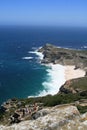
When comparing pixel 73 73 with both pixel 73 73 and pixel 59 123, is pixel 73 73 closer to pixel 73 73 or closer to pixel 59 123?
pixel 73 73

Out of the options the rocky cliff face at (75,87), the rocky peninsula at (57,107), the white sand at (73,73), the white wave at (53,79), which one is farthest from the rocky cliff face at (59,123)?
the white sand at (73,73)

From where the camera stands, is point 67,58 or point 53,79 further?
point 67,58

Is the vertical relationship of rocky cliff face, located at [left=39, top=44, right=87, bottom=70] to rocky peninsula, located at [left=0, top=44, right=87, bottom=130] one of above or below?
below

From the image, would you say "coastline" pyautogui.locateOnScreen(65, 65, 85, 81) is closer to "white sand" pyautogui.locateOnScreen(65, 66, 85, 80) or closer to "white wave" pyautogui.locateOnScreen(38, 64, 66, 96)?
"white sand" pyautogui.locateOnScreen(65, 66, 85, 80)

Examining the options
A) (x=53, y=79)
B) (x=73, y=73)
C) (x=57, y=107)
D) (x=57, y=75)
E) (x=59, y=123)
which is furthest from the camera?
A: (x=73, y=73)

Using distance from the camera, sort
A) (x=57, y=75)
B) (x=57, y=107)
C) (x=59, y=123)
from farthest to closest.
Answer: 1. (x=57, y=75)
2. (x=57, y=107)
3. (x=59, y=123)

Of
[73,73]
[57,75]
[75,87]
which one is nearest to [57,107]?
[75,87]

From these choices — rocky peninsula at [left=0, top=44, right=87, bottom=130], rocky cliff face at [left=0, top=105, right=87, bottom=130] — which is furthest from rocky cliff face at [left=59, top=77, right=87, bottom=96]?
rocky cliff face at [left=0, top=105, right=87, bottom=130]
